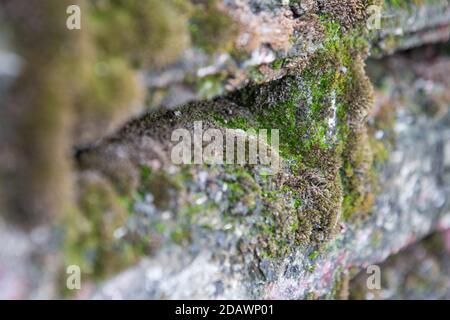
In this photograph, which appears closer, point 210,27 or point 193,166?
point 210,27

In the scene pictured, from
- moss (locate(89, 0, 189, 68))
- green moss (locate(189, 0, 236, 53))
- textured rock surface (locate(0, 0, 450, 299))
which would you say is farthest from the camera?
green moss (locate(189, 0, 236, 53))

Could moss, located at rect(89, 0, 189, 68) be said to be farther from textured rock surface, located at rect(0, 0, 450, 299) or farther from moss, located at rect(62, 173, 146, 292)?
moss, located at rect(62, 173, 146, 292)

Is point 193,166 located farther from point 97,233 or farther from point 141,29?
point 141,29

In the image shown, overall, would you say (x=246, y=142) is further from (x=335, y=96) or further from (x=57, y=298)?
(x=57, y=298)

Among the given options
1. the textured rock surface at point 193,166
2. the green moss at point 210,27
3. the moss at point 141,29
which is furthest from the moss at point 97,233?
the green moss at point 210,27

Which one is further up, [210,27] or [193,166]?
[210,27]

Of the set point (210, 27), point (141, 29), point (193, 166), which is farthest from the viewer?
point (193, 166)

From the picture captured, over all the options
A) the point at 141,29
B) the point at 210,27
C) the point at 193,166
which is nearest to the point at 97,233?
the point at 193,166

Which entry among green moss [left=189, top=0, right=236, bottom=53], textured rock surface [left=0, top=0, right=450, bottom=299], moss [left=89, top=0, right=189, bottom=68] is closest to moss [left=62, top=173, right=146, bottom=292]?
textured rock surface [left=0, top=0, right=450, bottom=299]

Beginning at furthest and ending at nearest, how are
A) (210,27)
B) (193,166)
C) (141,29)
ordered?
(193,166) → (210,27) → (141,29)

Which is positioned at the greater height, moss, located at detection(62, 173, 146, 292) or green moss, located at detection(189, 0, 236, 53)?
green moss, located at detection(189, 0, 236, 53)
